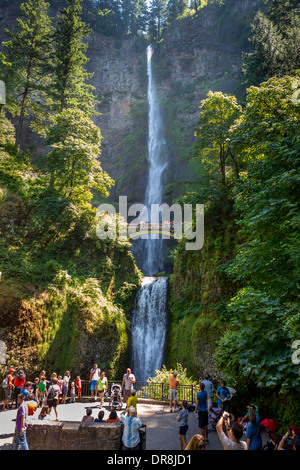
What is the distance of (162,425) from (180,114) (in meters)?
45.3

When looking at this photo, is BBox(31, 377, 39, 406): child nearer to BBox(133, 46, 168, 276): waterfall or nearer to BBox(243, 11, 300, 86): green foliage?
BBox(133, 46, 168, 276): waterfall

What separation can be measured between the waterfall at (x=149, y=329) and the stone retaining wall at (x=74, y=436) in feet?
43.3

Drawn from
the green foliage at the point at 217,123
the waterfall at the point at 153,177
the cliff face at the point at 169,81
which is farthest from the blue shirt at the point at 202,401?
the cliff face at the point at 169,81

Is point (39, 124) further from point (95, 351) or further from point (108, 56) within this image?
point (108, 56)

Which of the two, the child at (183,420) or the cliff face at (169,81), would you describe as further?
the cliff face at (169,81)

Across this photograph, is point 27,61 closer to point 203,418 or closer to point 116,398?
point 116,398

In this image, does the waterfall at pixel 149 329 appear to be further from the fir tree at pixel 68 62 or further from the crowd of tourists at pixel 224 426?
the fir tree at pixel 68 62

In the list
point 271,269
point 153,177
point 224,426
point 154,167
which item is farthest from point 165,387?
point 154,167

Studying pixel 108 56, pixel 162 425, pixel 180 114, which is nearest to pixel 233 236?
pixel 162 425

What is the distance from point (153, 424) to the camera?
9.98 meters

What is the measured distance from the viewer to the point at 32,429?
7.18 meters

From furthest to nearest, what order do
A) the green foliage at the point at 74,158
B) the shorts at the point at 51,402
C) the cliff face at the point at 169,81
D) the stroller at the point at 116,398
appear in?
the cliff face at the point at 169,81
the green foliage at the point at 74,158
the stroller at the point at 116,398
the shorts at the point at 51,402

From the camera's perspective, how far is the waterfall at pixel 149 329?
19922 mm

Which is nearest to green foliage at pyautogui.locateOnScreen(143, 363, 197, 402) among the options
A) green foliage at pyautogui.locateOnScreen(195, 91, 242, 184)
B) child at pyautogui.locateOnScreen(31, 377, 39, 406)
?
child at pyautogui.locateOnScreen(31, 377, 39, 406)
